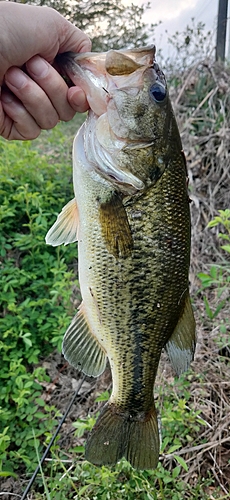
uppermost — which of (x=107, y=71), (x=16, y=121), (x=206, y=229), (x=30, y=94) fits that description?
(x=107, y=71)

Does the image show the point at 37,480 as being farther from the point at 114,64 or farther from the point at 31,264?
the point at 114,64

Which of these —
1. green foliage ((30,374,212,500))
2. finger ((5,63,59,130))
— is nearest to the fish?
finger ((5,63,59,130))

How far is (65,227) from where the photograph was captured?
1551 millimetres

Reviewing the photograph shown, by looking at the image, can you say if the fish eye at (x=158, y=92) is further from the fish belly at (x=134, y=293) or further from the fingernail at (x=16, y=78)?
the fingernail at (x=16, y=78)

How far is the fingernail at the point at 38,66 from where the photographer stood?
1498mm

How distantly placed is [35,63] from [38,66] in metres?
0.02

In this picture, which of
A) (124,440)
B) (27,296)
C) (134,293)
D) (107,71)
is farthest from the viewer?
(27,296)

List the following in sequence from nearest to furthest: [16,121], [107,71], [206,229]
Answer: [107,71] < [16,121] < [206,229]

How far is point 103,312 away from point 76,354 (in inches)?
7.6

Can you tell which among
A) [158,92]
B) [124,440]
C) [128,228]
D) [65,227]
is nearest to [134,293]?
[128,228]

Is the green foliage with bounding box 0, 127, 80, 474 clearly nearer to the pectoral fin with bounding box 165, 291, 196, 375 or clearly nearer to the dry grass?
the dry grass

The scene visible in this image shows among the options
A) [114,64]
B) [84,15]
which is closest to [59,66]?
[114,64]

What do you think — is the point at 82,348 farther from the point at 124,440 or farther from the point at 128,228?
the point at 128,228

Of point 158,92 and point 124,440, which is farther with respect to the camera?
point 124,440
